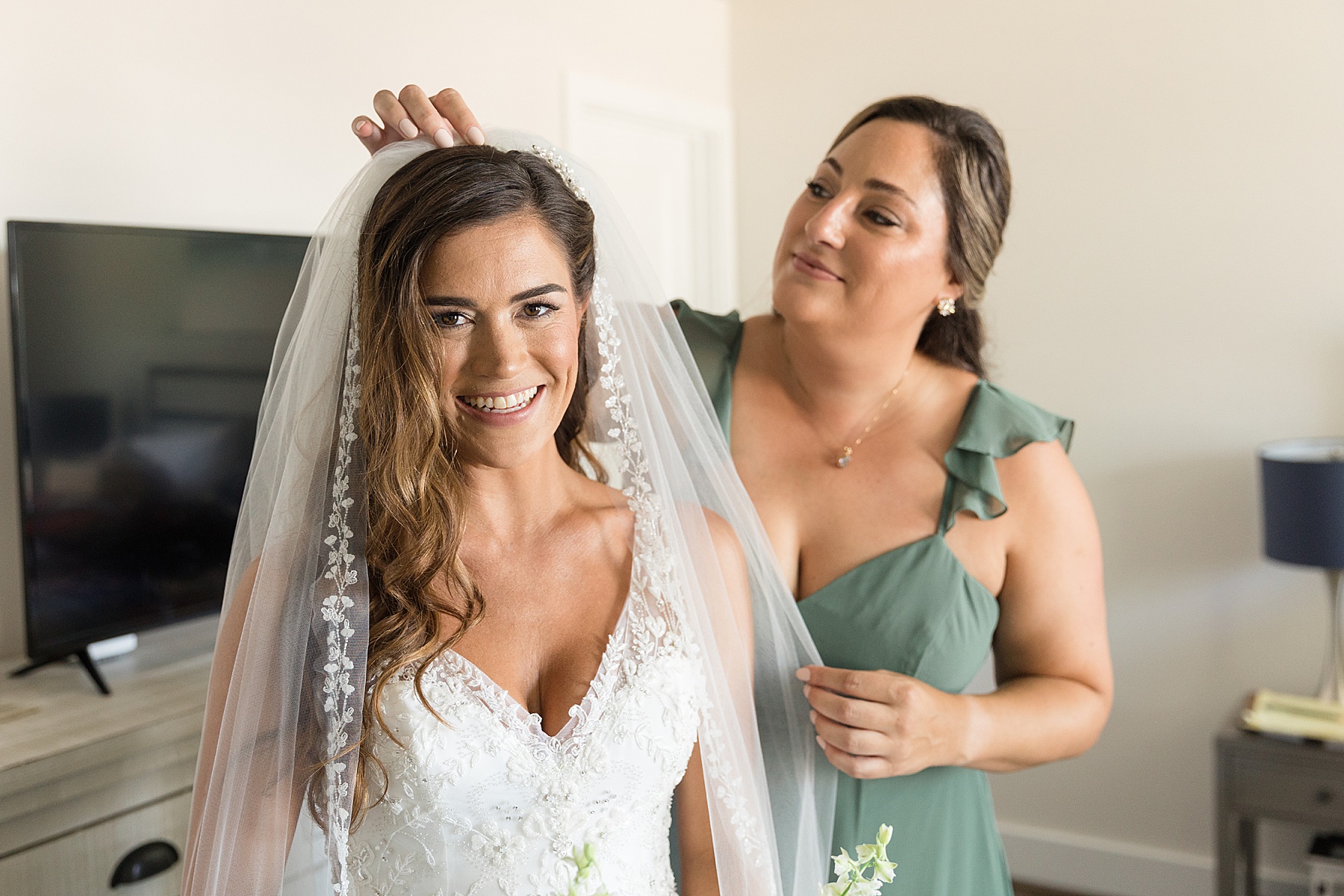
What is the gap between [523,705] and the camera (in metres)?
1.32

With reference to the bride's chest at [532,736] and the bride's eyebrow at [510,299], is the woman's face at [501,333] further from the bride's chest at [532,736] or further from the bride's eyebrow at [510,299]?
the bride's chest at [532,736]

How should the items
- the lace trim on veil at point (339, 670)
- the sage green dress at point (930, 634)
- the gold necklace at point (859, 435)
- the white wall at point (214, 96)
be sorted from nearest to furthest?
the lace trim on veil at point (339, 670), the sage green dress at point (930, 634), the gold necklace at point (859, 435), the white wall at point (214, 96)

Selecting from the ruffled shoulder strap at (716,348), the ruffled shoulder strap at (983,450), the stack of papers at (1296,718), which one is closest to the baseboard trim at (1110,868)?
the stack of papers at (1296,718)

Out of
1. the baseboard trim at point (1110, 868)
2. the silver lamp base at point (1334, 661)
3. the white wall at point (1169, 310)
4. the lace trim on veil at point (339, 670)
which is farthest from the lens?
the baseboard trim at point (1110, 868)

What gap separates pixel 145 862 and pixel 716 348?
1.29 meters

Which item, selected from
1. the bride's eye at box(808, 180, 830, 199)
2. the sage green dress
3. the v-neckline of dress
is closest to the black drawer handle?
the v-neckline of dress

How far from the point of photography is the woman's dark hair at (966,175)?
5.64 ft

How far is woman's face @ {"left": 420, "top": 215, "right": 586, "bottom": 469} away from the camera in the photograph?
1.25 metres

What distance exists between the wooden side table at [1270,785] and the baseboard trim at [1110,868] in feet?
1.61

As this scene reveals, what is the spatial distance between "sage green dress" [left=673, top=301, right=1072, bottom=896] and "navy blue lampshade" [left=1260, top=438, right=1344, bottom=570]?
4.94ft

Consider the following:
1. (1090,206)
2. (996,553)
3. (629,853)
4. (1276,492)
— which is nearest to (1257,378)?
(1276,492)

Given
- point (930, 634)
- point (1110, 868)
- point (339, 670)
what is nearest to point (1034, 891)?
point (1110, 868)

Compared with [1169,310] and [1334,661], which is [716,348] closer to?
[1169,310]

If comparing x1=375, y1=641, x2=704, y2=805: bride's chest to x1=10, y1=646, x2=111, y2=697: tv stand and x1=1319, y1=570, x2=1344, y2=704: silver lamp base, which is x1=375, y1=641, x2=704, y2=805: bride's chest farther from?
x1=1319, y1=570, x2=1344, y2=704: silver lamp base
